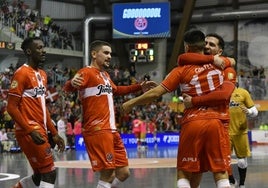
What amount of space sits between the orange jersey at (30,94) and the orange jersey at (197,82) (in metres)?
2.07

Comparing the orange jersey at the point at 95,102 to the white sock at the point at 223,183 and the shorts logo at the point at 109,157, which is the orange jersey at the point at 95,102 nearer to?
the shorts logo at the point at 109,157

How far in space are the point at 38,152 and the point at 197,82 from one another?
7.59ft

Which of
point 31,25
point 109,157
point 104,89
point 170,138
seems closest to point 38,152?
point 109,157

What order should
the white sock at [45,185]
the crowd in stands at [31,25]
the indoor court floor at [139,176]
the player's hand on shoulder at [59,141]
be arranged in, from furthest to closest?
the crowd in stands at [31,25] < the indoor court floor at [139,176] < the player's hand on shoulder at [59,141] < the white sock at [45,185]

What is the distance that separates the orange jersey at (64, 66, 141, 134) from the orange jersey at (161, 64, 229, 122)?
1427 millimetres

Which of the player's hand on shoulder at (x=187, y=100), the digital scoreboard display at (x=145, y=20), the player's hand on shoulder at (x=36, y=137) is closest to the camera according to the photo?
the player's hand on shoulder at (x=187, y=100)

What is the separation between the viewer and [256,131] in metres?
29.5

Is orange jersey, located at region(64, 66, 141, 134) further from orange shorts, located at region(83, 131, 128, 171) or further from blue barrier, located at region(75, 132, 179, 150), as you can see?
blue barrier, located at region(75, 132, 179, 150)

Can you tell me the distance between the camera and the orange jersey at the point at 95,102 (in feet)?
23.1

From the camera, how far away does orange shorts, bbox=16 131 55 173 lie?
22.6 ft

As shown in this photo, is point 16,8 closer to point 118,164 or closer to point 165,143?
point 165,143

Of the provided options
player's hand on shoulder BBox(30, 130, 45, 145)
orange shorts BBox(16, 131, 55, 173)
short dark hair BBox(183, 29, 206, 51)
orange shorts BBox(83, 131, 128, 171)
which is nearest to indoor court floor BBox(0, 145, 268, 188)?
orange shorts BBox(83, 131, 128, 171)

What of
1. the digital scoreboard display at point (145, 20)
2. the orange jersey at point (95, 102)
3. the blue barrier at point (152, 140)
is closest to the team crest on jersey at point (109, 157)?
the orange jersey at point (95, 102)

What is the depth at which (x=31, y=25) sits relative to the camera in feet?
115
